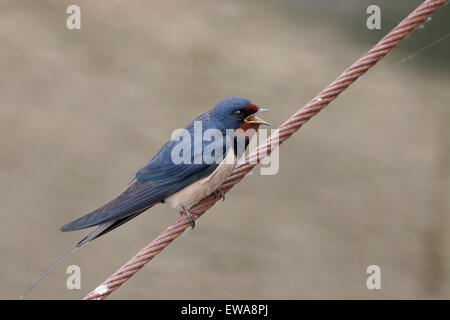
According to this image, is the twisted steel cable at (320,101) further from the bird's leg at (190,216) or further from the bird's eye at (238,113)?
the bird's eye at (238,113)

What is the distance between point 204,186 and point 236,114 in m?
0.28

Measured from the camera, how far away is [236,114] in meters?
2.44

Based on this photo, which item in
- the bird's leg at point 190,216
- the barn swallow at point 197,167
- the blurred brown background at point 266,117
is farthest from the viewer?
the blurred brown background at point 266,117

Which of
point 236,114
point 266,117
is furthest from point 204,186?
point 266,117

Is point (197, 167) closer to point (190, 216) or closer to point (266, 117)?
point (190, 216)

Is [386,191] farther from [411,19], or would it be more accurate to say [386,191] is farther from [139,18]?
[411,19]

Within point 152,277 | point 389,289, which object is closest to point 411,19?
point 152,277

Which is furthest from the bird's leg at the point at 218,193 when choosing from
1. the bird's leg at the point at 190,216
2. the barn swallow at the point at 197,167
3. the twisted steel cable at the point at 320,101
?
the twisted steel cable at the point at 320,101

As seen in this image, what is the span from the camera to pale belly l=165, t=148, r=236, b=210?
93.8 inches

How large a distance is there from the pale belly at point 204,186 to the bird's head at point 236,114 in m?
0.10

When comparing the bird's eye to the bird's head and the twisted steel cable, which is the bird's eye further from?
the twisted steel cable

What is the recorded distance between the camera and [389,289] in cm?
519

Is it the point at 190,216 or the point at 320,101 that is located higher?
the point at 320,101

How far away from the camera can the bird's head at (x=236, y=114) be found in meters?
2.44
